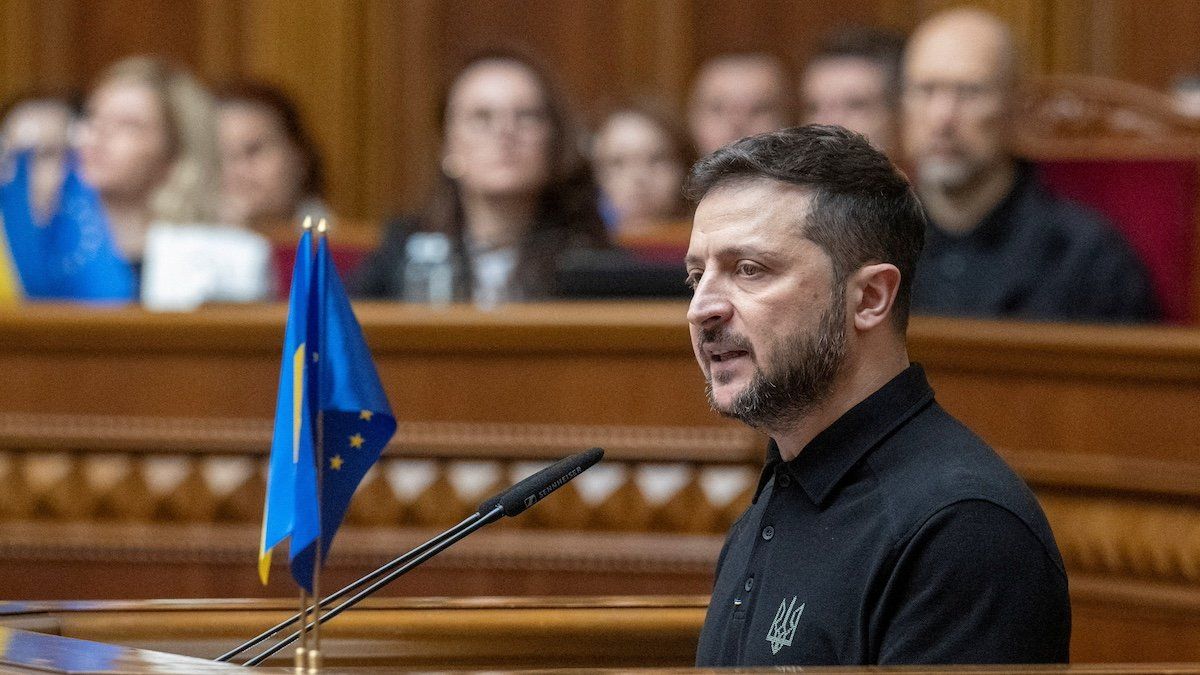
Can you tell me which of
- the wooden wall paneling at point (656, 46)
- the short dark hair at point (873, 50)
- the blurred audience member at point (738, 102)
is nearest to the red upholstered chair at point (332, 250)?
the blurred audience member at point (738, 102)

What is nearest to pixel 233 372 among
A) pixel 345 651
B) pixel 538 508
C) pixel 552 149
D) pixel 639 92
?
pixel 538 508

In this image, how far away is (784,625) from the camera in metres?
1.72

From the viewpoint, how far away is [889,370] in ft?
6.15

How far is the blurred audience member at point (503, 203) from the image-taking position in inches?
172

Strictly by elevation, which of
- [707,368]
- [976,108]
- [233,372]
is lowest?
[233,372]

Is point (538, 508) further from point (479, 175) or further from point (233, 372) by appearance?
point (479, 175)

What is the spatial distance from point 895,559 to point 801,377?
25 cm

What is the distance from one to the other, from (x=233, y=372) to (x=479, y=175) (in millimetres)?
920

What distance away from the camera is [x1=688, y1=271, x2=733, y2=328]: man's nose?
1.86 m

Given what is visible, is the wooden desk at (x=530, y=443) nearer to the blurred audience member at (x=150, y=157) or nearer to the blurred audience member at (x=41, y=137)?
the blurred audience member at (x=150, y=157)

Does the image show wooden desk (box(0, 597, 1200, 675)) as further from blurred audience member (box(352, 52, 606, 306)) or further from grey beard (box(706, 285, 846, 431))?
blurred audience member (box(352, 52, 606, 306))

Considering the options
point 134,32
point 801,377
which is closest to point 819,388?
point 801,377

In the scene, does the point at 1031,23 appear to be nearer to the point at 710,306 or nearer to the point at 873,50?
the point at 873,50

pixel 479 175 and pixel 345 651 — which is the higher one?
pixel 479 175
